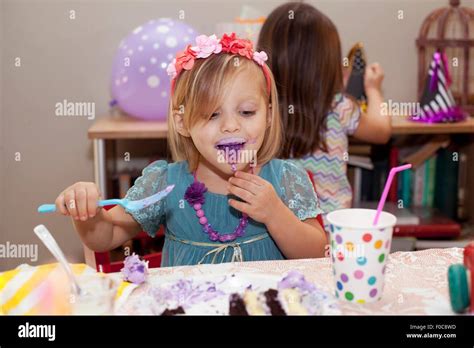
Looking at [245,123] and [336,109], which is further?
[336,109]

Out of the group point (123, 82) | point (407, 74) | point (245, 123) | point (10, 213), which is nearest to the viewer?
point (245, 123)

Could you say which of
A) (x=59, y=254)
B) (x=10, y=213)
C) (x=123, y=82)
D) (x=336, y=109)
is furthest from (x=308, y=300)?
(x=10, y=213)

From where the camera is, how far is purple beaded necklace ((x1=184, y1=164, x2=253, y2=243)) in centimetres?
112

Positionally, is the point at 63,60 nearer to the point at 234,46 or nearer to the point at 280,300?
the point at 234,46

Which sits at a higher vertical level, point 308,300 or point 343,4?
point 343,4

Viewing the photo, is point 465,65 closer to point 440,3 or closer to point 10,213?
point 440,3

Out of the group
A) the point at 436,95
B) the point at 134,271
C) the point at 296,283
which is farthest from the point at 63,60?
the point at 296,283

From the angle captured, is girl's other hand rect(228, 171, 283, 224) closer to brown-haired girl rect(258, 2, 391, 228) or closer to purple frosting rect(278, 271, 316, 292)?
purple frosting rect(278, 271, 316, 292)

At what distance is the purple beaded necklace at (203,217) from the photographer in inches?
43.9

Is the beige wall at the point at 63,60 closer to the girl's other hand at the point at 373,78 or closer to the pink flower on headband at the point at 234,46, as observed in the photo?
the girl's other hand at the point at 373,78

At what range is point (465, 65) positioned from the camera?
91.1 inches

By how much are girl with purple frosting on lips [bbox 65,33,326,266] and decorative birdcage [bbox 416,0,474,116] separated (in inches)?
52.4
